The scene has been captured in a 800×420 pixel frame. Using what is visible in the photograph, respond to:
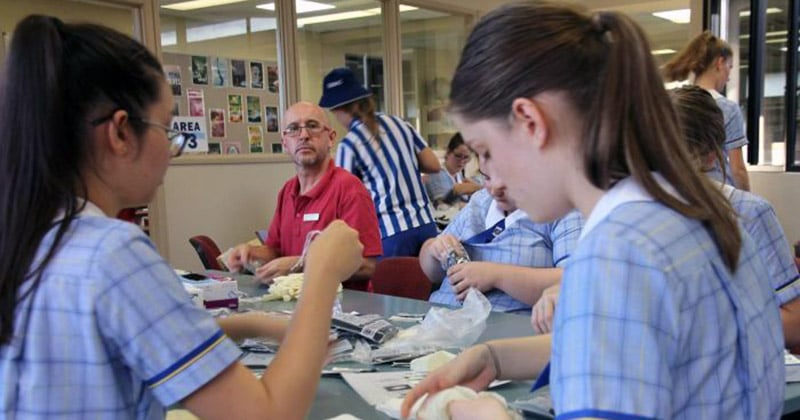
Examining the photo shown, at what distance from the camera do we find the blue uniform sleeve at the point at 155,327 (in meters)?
0.84

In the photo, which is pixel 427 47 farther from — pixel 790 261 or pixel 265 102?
pixel 790 261

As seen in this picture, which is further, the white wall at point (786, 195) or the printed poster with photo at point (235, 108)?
the printed poster with photo at point (235, 108)

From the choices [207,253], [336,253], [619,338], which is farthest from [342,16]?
[619,338]

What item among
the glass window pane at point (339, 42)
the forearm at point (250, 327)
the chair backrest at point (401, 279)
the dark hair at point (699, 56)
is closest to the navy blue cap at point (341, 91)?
the chair backrest at point (401, 279)

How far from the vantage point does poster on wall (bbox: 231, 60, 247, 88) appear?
526 centimetres

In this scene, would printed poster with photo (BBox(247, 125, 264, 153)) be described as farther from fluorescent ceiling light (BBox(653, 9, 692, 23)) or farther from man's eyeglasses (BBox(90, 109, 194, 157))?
fluorescent ceiling light (BBox(653, 9, 692, 23))

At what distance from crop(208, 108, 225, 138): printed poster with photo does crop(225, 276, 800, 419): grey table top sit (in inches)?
102

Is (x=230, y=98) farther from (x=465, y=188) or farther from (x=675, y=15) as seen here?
(x=675, y=15)

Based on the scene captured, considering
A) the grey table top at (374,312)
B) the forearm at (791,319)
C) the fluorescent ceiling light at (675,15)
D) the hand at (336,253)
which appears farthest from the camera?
the fluorescent ceiling light at (675,15)

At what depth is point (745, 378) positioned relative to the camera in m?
0.75

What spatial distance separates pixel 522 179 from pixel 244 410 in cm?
47

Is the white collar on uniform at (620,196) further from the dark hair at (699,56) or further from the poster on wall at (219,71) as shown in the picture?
the poster on wall at (219,71)

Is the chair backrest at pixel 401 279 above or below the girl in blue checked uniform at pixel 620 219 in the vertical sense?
below

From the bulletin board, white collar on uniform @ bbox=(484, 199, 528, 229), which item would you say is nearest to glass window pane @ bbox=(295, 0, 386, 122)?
the bulletin board
